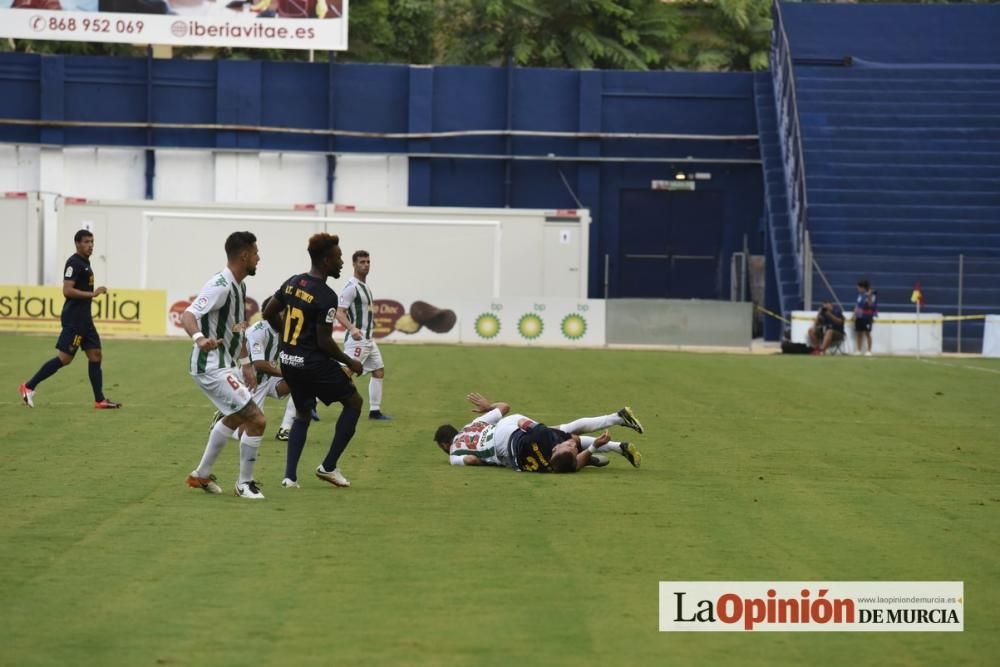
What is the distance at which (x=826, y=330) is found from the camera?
3822 centimetres

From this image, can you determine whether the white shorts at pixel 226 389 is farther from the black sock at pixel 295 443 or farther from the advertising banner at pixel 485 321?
the advertising banner at pixel 485 321

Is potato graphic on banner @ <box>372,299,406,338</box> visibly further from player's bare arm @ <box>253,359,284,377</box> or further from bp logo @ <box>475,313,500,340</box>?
player's bare arm @ <box>253,359,284,377</box>

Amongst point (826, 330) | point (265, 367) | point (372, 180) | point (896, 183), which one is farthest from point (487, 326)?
point (265, 367)

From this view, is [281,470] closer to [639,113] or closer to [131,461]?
[131,461]

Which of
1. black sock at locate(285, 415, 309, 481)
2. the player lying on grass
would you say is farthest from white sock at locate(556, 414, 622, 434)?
black sock at locate(285, 415, 309, 481)

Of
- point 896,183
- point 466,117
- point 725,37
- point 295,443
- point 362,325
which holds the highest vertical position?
point 725,37

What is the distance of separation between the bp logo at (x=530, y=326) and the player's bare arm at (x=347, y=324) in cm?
2082

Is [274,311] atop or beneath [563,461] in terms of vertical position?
atop

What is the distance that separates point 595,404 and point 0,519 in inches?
467

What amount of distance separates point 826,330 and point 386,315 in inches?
419

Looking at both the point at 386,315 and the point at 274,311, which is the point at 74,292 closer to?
the point at 274,311

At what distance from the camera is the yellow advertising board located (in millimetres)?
38438

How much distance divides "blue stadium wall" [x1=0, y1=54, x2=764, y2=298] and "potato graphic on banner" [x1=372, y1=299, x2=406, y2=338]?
38.3ft

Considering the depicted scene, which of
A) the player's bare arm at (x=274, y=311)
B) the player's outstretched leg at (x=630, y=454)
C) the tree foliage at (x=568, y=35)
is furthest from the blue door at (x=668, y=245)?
the player's bare arm at (x=274, y=311)
